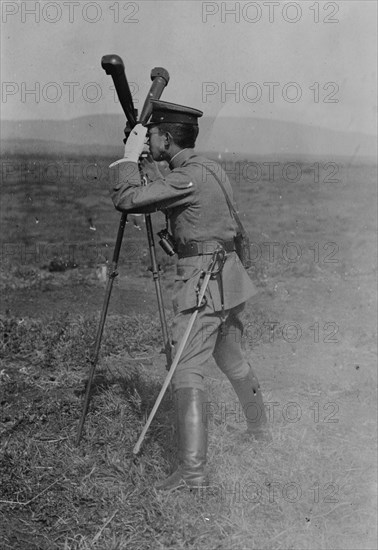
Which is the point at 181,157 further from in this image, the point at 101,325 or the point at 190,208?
the point at 101,325

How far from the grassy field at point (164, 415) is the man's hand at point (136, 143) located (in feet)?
6.35

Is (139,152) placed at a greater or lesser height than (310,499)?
greater

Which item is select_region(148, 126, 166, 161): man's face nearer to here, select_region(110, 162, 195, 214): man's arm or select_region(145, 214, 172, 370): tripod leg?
select_region(110, 162, 195, 214): man's arm

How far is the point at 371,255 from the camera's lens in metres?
12.1

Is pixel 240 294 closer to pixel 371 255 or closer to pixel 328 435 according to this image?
pixel 328 435

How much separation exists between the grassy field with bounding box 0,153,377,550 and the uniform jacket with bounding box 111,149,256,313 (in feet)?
3.71

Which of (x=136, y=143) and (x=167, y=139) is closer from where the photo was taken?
(x=136, y=143)

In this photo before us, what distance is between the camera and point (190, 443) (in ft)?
13.8

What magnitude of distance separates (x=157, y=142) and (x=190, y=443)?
1.88m

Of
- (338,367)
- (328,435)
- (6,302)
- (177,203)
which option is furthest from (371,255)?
(177,203)

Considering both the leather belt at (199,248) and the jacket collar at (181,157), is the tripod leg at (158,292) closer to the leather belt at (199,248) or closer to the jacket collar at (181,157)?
the leather belt at (199,248)

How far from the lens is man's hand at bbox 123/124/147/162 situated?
4320 mm

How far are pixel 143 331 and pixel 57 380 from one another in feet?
4.53

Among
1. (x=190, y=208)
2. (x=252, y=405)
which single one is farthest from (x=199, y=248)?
(x=252, y=405)
